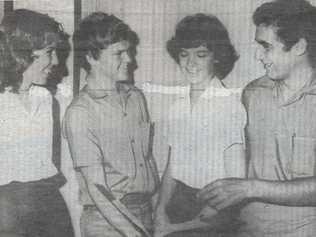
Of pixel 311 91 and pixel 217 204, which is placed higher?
pixel 311 91

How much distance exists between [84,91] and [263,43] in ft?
2.97

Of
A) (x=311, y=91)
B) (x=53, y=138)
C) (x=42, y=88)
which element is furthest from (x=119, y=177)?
(x=311, y=91)

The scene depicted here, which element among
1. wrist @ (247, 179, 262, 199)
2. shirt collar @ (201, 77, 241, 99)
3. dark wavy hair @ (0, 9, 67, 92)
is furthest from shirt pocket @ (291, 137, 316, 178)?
dark wavy hair @ (0, 9, 67, 92)

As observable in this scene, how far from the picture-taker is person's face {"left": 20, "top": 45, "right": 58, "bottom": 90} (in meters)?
3.29

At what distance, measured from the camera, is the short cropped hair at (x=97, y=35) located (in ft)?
10.7

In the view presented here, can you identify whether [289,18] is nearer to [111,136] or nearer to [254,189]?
[254,189]

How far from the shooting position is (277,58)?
10.7ft

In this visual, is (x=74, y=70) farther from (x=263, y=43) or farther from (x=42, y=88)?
(x=263, y=43)

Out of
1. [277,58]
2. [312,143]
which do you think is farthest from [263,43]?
[312,143]

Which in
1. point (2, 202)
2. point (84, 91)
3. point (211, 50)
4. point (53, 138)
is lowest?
point (2, 202)

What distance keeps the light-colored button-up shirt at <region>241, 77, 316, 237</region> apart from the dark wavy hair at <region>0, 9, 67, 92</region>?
1008 mm

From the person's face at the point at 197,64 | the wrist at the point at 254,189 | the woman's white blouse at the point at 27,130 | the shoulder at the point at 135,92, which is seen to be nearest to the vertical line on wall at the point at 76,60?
the woman's white blouse at the point at 27,130

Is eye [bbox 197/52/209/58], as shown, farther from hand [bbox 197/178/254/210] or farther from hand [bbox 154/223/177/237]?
hand [bbox 154/223/177/237]

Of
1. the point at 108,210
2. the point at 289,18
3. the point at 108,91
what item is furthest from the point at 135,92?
the point at 289,18
